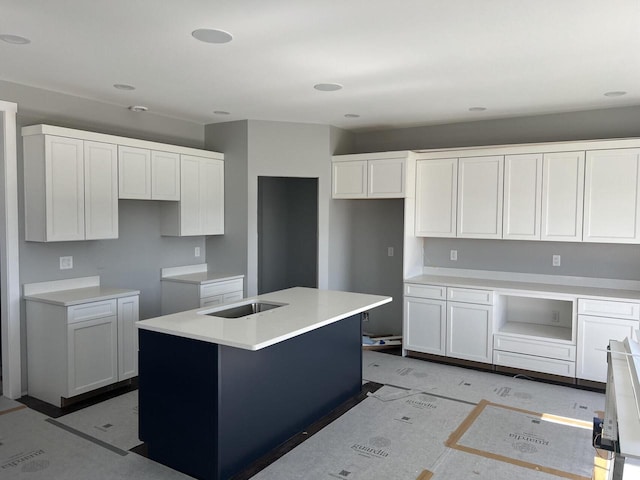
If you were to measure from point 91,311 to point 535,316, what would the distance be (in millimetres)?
4249

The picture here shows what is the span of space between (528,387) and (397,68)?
3.02m

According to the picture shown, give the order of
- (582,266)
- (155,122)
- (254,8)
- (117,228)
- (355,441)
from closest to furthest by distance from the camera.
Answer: (254,8) < (355,441) < (117,228) < (582,266) < (155,122)

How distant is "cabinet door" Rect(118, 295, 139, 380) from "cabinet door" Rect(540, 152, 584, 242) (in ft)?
12.7

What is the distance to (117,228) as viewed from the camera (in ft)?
14.1

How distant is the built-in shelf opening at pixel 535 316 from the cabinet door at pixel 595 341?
0.20 m

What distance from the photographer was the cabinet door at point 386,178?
509 cm

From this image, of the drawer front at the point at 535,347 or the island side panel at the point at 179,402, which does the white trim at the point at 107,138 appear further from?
the drawer front at the point at 535,347

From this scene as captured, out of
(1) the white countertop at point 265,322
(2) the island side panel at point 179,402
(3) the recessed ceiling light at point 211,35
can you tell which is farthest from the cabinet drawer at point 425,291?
(3) the recessed ceiling light at point 211,35

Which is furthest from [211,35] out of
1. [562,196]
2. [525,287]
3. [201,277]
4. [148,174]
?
[525,287]

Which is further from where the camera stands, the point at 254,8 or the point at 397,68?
the point at 397,68

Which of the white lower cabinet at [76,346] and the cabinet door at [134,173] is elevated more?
the cabinet door at [134,173]

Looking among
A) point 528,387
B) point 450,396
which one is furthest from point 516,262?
point 450,396

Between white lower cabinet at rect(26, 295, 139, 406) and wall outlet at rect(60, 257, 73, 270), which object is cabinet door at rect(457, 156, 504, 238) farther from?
wall outlet at rect(60, 257, 73, 270)

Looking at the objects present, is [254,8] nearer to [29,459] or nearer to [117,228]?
[117,228]
